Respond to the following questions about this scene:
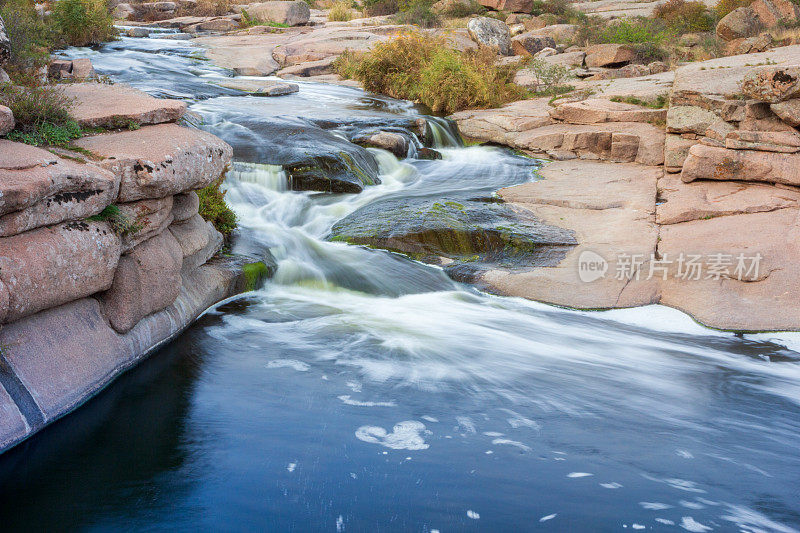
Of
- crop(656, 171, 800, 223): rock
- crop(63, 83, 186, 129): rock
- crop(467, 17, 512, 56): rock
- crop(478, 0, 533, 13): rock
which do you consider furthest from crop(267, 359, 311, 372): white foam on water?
crop(478, 0, 533, 13): rock

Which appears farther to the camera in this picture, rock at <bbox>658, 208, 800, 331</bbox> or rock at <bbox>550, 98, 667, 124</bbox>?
rock at <bbox>550, 98, 667, 124</bbox>

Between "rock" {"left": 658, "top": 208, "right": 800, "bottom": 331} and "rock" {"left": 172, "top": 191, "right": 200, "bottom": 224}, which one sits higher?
"rock" {"left": 172, "top": 191, "right": 200, "bottom": 224}

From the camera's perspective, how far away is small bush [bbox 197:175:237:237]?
761cm

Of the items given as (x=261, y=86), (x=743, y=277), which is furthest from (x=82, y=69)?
(x=743, y=277)

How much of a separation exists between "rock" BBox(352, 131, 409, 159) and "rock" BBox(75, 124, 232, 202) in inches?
212

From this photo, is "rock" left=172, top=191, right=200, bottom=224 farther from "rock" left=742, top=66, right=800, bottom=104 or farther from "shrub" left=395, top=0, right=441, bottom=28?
"shrub" left=395, top=0, right=441, bottom=28

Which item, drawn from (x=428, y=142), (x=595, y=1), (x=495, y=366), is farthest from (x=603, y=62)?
(x=595, y=1)

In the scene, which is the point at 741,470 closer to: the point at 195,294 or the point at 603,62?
the point at 195,294

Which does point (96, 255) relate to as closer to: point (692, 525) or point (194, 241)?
point (194, 241)

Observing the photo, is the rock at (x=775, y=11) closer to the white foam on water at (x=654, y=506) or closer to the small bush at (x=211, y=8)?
the white foam on water at (x=654, y=506)

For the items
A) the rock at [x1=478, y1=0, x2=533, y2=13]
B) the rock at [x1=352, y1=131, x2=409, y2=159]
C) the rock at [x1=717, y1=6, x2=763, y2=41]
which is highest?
the rock at [x1=478, y1=0, x2=533, y2=13]

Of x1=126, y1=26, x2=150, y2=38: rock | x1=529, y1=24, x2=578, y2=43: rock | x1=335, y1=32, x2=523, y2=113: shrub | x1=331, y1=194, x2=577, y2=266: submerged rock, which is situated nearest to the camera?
x1=331, y1=194, x2=577, y2=266: submerged rock

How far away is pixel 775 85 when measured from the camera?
9039mm

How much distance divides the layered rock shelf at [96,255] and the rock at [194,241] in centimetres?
1
